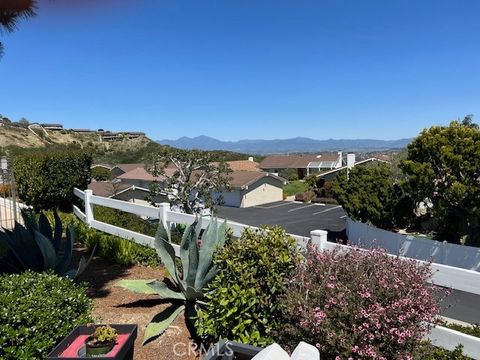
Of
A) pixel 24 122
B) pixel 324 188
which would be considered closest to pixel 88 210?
pixel 324 188

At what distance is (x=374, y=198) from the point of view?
18.8 m

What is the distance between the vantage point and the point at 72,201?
566 inches

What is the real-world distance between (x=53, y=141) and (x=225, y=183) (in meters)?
84.9

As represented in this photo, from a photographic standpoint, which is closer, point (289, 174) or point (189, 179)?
point (189, 179)

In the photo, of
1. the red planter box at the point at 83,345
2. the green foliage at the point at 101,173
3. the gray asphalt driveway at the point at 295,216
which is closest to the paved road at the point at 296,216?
the gray asphalt driveway at the point at 295,216

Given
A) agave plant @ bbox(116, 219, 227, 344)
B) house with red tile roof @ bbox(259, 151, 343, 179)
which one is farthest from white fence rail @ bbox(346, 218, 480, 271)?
house with red tile roof @ bbox(259, 151, 343, 179)

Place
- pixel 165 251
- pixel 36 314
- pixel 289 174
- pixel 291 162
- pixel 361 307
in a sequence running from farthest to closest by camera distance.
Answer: pixel 291 162 → pixel 289 174 → pixel 165 251 → pixel 36 314 → pixel 361 307

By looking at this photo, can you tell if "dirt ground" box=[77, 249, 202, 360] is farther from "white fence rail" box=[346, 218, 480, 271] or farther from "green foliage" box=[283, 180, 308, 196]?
"green foliage" box=[283, 180, 308, 196]

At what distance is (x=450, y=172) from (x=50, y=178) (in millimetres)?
14085

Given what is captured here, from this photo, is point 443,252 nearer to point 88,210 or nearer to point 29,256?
point 88,210

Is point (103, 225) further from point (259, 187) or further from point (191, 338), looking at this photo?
point (259, 187)

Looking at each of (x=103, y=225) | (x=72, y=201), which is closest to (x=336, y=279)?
(x=103, y=225)

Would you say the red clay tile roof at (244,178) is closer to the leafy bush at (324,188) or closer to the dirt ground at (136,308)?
the leafy bush at (324,188)

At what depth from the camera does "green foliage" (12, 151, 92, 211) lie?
1350 cm
